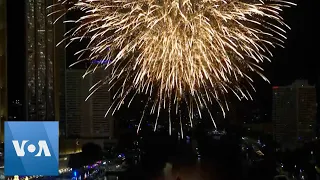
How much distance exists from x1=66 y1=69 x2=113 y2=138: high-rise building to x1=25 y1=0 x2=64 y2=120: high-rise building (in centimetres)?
26

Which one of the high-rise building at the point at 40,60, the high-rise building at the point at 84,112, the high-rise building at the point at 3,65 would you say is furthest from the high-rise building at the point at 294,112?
the high-rise building at the point at 3,65

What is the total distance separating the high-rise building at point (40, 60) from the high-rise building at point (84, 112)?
0.26 metres

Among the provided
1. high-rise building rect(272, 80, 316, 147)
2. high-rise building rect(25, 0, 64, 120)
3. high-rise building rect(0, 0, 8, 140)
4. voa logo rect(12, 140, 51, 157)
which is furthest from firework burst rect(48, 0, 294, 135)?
high-rise building rect(272, 80, 316, 147)

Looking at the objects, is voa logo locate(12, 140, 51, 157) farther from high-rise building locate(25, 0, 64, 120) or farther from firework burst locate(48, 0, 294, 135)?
high-rise building locate(25, 0, 64, 120)

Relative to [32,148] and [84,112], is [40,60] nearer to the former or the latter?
[84,112]

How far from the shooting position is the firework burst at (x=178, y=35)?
350cm

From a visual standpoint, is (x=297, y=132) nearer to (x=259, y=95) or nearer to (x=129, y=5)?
(x=259, y=95)

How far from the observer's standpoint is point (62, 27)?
520cm

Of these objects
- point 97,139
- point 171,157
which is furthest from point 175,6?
point 171,157

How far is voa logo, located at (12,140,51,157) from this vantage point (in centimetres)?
380

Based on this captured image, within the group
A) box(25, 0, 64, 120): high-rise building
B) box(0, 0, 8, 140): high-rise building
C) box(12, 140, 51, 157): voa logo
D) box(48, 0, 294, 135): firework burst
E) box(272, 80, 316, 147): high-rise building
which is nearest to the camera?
box(48, 0, 294, 135): firework burst

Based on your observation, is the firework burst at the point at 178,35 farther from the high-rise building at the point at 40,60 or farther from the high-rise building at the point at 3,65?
the high-rise building at the point at 40,60

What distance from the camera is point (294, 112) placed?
6.79 meters

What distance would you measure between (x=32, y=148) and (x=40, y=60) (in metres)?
2.20
